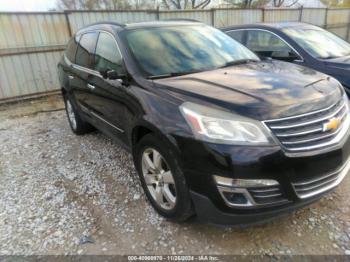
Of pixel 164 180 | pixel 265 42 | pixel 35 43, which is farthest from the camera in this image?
pixel 35 43

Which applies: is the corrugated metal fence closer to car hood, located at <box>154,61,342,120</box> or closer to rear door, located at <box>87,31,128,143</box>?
rear door, located at <box>87,31,128,143</box>

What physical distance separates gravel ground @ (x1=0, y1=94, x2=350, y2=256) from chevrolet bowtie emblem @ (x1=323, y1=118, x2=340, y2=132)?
905 mm

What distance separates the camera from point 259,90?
228cm

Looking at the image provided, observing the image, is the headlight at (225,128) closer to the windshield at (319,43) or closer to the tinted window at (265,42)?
the windshield at (319,43)

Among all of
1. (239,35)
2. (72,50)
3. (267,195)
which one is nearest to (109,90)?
(72,50)

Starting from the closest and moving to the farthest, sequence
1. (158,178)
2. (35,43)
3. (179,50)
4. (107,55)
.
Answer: (158,178) → (179,50) → (107,55) → (35,43)

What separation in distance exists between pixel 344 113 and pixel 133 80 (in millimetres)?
1924

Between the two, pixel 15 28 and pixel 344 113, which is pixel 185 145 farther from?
pixel 15 28

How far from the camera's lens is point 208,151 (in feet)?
6.60

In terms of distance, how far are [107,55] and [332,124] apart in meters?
2.47

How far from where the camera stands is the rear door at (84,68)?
12.6ft

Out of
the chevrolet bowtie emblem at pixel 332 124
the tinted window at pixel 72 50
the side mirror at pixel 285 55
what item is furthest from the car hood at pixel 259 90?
the tinted window at pixel 72 50

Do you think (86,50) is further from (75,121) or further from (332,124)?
(332,124)

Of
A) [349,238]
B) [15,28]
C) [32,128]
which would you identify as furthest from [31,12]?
[349,238]
